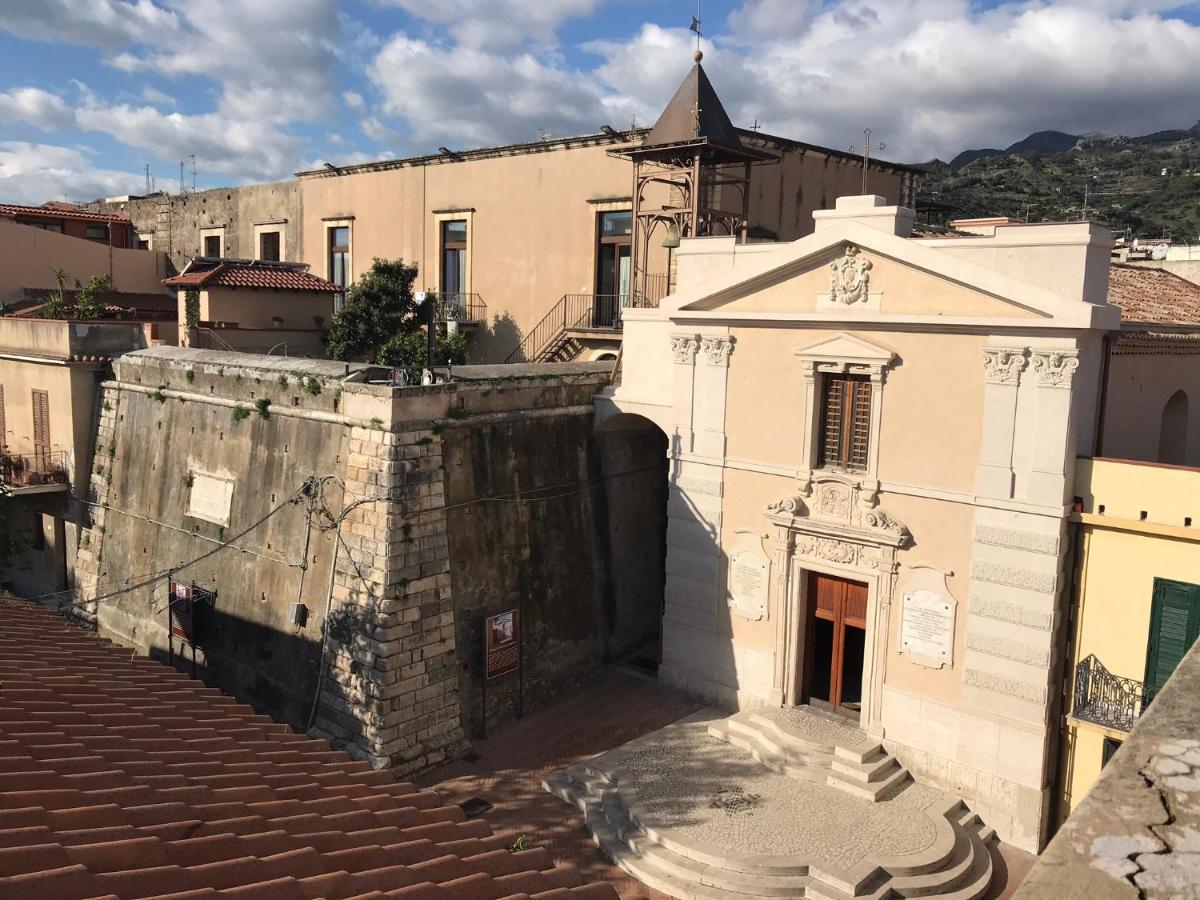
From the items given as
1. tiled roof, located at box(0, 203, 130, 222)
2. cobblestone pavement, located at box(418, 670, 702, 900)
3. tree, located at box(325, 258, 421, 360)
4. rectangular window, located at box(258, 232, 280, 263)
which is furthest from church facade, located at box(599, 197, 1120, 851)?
tiled roof, located at box(0, 203, 130, 222)

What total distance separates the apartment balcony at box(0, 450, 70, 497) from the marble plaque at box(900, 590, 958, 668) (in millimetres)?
17401

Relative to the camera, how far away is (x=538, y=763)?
15.3 metres

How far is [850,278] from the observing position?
47.9 ft

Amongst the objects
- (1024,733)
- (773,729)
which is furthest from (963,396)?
(773,729)

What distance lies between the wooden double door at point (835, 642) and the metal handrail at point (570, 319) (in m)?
7.83

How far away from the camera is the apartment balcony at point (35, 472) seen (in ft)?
65.5

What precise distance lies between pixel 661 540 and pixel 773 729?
19.9 ft

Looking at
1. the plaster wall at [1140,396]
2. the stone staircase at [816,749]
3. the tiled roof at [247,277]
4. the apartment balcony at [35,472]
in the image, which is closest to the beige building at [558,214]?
the tiled roof at [247,277]

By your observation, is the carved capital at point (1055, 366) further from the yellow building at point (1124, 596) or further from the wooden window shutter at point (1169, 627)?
the wooden window shutter at point (1169, 627)

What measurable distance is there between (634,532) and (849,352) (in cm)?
681

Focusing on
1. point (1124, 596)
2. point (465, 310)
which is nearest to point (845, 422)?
point (1124, 596)

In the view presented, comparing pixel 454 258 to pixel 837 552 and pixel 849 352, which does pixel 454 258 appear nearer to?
pixel 849 352

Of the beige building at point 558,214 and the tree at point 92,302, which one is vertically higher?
the beige building at point 558,214

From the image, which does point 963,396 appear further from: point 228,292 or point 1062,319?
Answer: point 228,292
